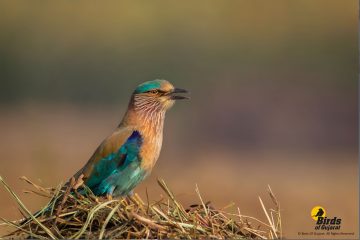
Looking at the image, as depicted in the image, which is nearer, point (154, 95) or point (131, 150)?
point (131, 150)

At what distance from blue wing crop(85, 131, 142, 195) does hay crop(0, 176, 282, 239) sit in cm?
79

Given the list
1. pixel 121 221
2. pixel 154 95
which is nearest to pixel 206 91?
pixel 154 95

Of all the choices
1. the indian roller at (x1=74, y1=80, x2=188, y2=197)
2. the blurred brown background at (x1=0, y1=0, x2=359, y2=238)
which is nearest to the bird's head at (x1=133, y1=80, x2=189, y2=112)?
the indian roller at (x1=74, y1=80, x2=188, y2=197)

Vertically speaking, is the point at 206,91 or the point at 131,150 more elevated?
the point at 131,150

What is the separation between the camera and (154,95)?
653 centimetres

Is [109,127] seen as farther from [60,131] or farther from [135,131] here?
[135,131]

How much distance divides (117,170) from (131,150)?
0.15m

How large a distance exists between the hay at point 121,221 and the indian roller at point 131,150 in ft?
2.68

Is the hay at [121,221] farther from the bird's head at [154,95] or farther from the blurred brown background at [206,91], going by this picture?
the blurred brown background at [206,91]

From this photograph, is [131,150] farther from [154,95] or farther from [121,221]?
[121,221]

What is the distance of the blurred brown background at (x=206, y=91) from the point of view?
35.5ft

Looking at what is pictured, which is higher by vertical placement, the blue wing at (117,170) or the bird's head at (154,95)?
the bird's head at (154,95)

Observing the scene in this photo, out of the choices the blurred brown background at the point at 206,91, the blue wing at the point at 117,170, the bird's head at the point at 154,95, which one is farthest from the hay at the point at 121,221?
the blurred brown background at the point at 206,91

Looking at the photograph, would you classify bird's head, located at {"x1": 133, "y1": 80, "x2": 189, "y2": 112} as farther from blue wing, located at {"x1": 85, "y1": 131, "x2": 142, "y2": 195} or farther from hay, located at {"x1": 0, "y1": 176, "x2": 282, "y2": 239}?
hay, located at {"x1": 0, "y1": 176, "x2": 282, "y2": 239}
